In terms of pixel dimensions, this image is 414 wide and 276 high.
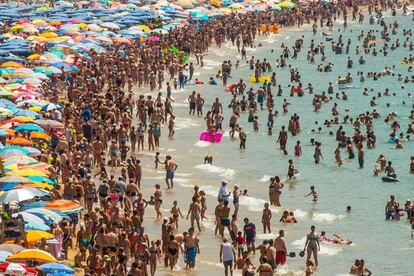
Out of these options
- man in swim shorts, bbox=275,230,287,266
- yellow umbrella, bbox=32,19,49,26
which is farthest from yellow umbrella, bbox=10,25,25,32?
man in swim shorts, bbox=275,230,287,266

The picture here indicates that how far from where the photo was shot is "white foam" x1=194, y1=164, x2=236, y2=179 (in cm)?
3616

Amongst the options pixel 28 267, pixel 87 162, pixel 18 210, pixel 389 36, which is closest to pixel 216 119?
pixel 87 162

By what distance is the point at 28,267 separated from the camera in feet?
66.5

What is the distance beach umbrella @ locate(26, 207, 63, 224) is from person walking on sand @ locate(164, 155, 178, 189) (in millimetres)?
8711

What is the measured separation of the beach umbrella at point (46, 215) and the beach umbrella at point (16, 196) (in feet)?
2.97

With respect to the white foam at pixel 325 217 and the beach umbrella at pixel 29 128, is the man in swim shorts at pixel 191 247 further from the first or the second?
the beach umbrella at pixel 29 128

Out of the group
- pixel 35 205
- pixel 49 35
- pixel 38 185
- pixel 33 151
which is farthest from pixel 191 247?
pixel 49 35

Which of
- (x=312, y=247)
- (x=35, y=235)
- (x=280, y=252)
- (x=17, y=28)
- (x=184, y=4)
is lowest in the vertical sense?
(x=312, y=247)

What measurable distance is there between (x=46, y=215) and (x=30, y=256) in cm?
358

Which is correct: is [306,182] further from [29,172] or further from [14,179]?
[14,179]

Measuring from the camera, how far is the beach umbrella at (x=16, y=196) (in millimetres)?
24859

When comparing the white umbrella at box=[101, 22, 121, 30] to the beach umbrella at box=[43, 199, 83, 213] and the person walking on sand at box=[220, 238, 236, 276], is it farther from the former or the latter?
the person walking on sand at box=[220, 238, 236, 276]

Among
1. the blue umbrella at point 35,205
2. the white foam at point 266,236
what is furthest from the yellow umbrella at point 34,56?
the blue umbrella at point 35,205

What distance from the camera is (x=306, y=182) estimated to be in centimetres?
3603
